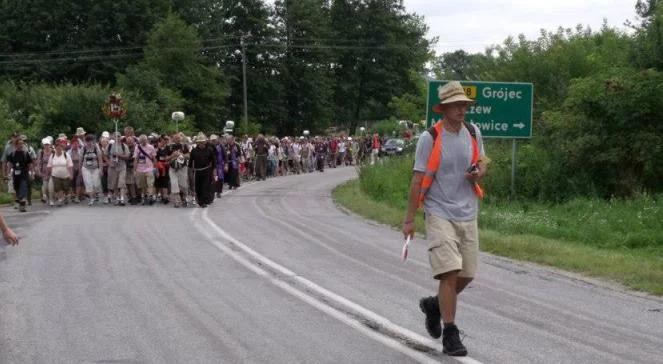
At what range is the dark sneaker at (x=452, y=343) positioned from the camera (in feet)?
24.1

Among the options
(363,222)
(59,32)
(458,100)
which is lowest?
(363,222)

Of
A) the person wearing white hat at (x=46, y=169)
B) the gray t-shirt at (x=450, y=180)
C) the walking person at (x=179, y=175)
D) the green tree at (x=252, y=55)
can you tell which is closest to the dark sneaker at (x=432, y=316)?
the gray t-shirt at (x=450, y=180)

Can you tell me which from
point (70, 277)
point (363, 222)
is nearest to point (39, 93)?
point (363, 222)

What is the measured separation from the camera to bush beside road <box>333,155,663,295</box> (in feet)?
42.6

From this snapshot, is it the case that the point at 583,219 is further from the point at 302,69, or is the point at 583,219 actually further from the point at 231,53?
the point at 302,69

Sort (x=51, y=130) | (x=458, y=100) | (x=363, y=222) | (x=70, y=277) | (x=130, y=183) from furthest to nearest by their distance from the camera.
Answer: (x=51, y=130) → (x=130, y=183) → (x=363, y=222) → (x=70, y=277) → (x=458, y=100)

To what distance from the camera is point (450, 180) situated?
24.6 feet

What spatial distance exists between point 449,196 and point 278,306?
2.82 m

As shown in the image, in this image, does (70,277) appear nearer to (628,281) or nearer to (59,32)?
(628,281)

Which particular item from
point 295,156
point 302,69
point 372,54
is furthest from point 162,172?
point 372,54

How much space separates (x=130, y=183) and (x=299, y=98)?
6225cm

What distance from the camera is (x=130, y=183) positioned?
25766mm

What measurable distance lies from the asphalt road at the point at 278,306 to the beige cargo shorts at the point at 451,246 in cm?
69

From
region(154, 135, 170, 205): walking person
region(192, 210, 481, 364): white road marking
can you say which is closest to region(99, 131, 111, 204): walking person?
region(154, 135, 170, 205): walking person
